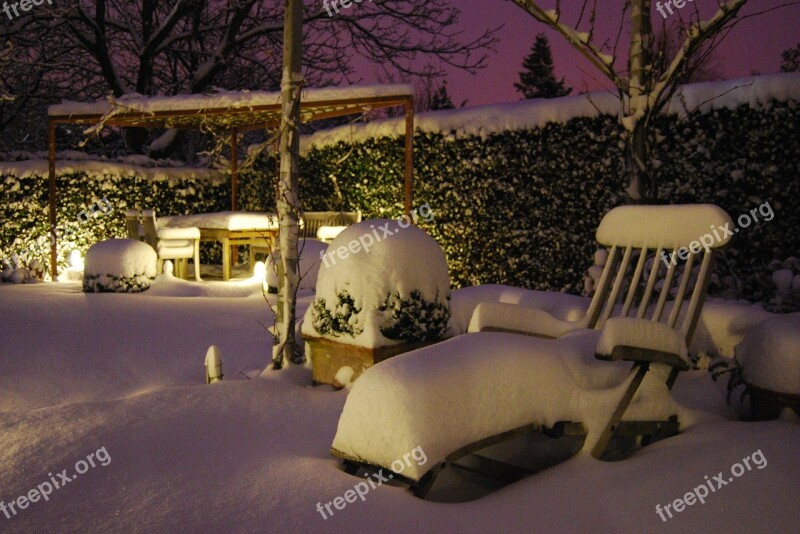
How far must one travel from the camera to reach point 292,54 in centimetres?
412

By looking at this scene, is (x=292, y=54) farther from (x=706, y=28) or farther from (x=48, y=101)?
(x=48, y=101)

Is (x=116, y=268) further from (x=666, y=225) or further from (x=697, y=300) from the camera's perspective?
(x=697, y=300)

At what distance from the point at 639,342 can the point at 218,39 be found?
43.8 feet

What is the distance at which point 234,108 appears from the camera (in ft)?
25.7

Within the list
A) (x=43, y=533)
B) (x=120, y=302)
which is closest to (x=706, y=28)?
(x=43, y=533)

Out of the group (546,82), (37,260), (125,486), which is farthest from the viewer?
(546,82)

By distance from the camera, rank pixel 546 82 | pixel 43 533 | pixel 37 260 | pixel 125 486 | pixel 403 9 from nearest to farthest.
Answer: pixel 43 533
pixel 125 486
pixel 37 260
pixel 403 9
pixel 546 82

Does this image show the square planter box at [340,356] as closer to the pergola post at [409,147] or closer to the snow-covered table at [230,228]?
the pergola post at [409,147]

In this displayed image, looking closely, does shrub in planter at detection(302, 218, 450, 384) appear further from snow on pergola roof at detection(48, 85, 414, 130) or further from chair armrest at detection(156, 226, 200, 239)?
chair armrest at detection(156, 226, 200, 239)

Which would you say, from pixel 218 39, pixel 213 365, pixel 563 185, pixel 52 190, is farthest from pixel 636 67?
pixel 218 39

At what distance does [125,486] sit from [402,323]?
1.77 m

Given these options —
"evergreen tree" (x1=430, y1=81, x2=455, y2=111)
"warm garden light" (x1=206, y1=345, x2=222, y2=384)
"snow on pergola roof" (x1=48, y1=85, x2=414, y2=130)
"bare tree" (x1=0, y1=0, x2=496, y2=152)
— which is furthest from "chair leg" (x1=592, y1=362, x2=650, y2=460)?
"evergreen tree" (x1=430, y1=81, x2=455, y2=111)

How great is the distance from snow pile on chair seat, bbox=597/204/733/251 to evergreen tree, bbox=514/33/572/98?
29013 mm

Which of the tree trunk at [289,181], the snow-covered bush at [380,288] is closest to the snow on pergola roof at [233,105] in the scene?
the tree trunk at [289,181]
